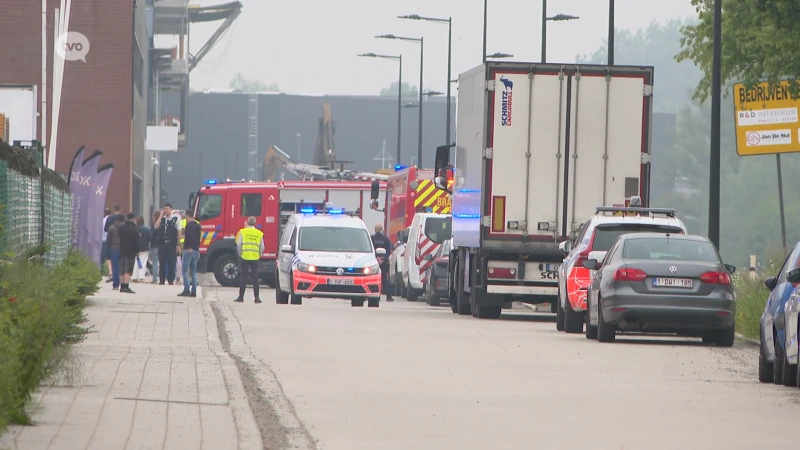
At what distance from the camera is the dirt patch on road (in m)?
10.2

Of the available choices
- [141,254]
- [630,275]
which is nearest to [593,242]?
[630,275]

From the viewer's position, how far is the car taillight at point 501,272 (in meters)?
26.9

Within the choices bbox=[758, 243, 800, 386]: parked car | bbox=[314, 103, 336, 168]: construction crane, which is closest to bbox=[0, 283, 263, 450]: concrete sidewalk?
bbox=[758, 243, 800, 386]: parked car

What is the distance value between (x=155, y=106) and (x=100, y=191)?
70.5 m

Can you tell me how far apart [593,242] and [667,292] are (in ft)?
9.27

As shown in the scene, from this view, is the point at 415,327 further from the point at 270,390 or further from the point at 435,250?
the point at 435,250

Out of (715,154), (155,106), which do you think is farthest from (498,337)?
(155,106)

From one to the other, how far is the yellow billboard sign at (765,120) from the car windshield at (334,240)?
7.73 meters

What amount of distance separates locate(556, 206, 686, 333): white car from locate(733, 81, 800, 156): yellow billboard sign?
9123mm

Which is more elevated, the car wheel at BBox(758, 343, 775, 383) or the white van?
the white van

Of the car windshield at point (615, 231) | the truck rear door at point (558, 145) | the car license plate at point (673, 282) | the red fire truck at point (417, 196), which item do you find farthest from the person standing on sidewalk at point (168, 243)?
the car license plate at point (673, 282)

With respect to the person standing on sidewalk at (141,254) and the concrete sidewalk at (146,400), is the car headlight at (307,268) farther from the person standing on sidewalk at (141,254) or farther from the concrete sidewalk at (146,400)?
the concrete sidewalk at (146,400)

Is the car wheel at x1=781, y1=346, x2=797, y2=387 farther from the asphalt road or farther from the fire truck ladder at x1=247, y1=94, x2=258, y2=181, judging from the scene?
the fire truck ladder at x1=247, y1=94, x2=258, y2=181

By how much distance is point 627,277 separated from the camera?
68.1 feet
